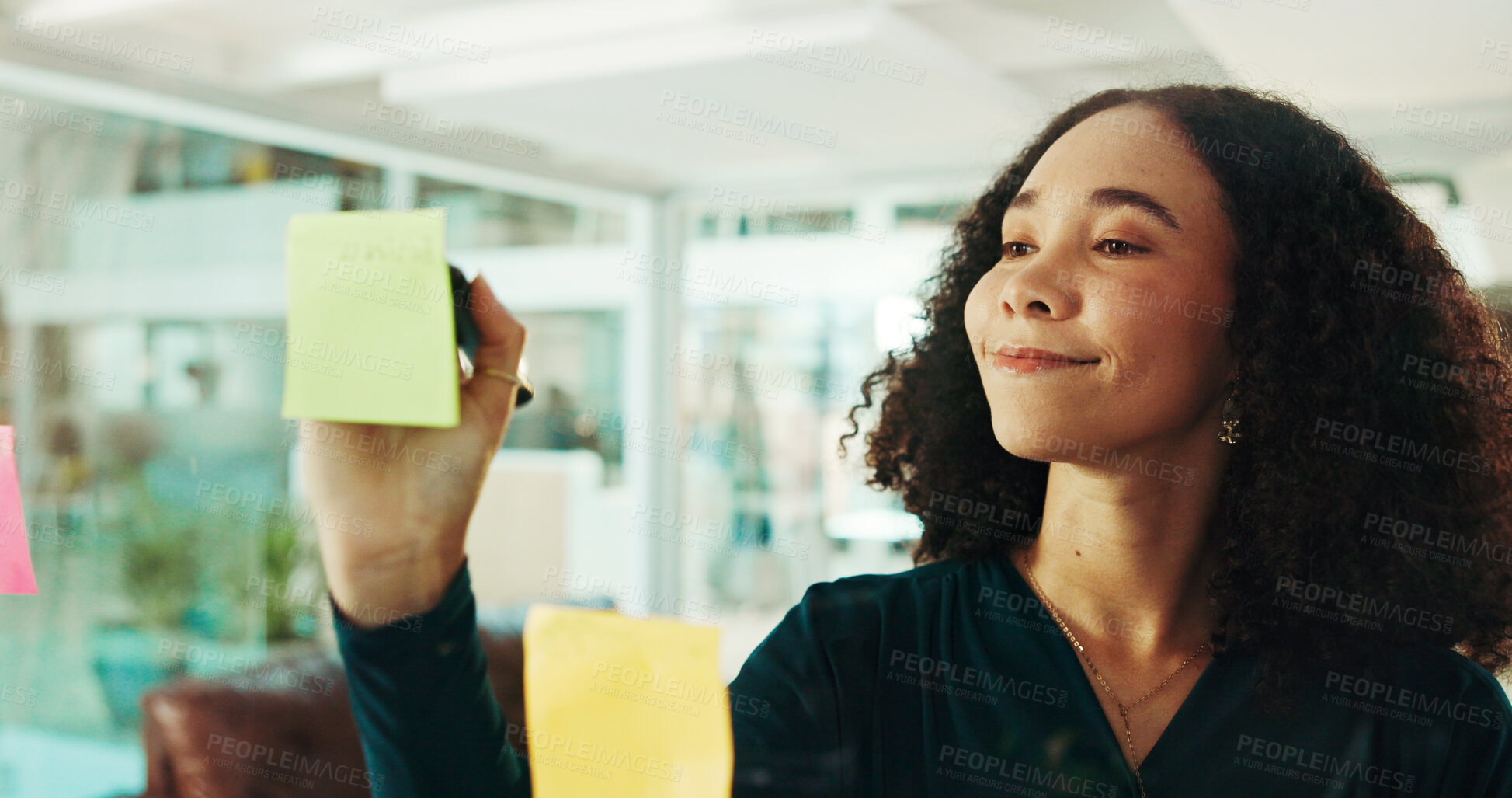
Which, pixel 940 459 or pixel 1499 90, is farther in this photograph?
pixel 1499 90

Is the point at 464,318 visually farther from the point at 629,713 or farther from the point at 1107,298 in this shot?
the point at 1107,298

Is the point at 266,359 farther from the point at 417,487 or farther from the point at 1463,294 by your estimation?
the point at 1463,294

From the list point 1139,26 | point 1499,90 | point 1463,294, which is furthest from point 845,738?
point 1499,90

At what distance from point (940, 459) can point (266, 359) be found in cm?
104

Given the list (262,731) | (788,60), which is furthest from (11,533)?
(788,60)

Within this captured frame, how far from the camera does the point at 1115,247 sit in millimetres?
733

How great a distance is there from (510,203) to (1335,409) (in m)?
1.20

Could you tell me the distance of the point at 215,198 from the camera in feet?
5.64

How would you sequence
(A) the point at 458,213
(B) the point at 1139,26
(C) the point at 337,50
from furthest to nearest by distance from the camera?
(B) the point at 1139,26 < (C) the point at 337,50 < (A) the point at 458,213

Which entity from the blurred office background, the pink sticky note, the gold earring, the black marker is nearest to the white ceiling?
the blurred office background

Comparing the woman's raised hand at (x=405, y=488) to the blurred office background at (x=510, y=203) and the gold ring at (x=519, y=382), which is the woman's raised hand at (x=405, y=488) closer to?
the gold ring at (x=519, y=382)

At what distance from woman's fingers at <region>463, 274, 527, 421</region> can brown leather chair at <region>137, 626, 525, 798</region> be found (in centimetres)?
51

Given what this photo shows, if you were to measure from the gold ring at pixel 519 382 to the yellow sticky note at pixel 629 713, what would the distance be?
14 centimetres

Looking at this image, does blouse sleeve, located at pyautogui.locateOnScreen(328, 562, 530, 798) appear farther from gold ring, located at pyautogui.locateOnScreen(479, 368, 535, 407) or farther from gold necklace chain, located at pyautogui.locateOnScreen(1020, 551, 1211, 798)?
Result: gold necklace chain, located at pyautogui.locateOnScreen(1020, 551, 1211, 798)
